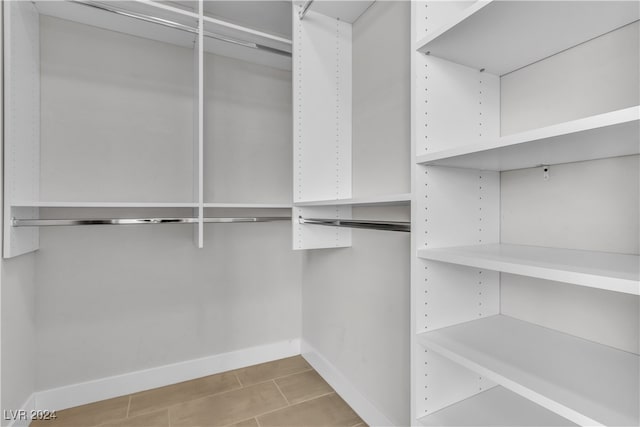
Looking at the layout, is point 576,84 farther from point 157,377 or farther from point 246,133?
point 157,377

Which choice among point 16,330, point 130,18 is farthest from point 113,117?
point 16,330

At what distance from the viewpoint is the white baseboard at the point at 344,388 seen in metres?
1.55

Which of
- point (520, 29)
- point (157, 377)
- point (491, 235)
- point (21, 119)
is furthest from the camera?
point (157, 377)

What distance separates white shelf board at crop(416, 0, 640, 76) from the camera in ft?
2.36

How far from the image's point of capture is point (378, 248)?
5.11 feet

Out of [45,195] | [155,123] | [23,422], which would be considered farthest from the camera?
[155,123]

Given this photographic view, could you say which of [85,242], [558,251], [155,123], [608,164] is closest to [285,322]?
[85,242]

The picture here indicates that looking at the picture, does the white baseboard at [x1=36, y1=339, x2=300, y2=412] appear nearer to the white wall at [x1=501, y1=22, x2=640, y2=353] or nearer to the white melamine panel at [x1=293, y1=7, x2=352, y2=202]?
the white melamine panel at [x1=293, y1=7, x2=352, y2=202]

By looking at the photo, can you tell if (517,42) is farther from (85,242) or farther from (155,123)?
(85,242)

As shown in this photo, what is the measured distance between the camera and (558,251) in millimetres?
877

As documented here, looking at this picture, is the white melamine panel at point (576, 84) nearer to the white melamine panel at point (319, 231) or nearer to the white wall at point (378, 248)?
the white wall at point (378, 248)

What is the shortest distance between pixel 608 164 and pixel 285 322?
6.72ft

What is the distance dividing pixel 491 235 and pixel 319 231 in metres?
0.90

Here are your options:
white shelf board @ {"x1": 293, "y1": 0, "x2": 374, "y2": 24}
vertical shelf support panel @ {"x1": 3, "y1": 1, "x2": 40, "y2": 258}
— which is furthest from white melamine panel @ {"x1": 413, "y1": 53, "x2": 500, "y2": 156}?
Answer: vertical shelf support panel @ {"x1": 3, "y1": 1, "x2": 40, "y2": 258}
